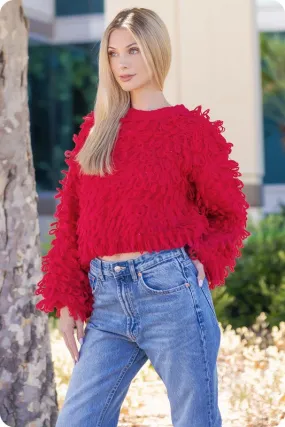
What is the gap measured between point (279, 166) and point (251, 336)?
31.9ft

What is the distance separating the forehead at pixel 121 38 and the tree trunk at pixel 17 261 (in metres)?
1.13

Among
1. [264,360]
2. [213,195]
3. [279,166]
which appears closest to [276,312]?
[264,360]

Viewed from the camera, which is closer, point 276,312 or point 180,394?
point 180,394

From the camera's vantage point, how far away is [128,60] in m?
2.77

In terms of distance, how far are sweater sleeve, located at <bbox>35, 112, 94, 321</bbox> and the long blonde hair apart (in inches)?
5.4

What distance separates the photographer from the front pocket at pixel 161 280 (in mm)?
2578

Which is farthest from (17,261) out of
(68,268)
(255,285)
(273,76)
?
(273,76)

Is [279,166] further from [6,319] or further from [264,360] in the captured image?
[6,319]

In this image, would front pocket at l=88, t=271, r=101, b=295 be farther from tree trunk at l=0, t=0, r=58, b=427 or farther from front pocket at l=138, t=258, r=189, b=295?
tree trunk at l=0, t=0, r=58, b=427

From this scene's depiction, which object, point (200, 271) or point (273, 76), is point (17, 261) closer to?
point (200, 271)

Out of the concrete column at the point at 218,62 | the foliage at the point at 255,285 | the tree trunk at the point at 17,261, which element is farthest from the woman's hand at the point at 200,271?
the concrete column at the point at 218,62

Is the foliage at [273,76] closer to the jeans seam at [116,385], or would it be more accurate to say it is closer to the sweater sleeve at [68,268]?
the sweater sleeve at [68,268]

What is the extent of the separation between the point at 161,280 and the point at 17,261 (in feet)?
4.43

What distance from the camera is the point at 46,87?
13789 mm
